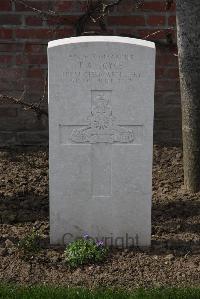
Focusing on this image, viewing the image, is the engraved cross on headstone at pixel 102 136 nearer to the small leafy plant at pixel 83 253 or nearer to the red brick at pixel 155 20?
the small leafy plant at pixel 83 253

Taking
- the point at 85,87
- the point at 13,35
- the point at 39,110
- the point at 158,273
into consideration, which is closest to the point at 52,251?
the point at 158,273

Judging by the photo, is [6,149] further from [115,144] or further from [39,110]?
[115,144]

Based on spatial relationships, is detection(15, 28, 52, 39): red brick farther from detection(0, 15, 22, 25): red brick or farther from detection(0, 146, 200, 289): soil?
detection(0, 146, 200, 289): soil

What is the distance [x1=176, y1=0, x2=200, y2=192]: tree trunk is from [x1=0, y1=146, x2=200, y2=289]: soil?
0.72 feet

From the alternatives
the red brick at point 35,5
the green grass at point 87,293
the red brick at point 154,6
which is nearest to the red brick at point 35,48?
the red brick at point 35,5

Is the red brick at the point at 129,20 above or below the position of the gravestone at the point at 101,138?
above

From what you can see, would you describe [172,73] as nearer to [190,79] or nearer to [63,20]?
[190,79]

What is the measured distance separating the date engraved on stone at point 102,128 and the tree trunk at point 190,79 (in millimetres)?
1028

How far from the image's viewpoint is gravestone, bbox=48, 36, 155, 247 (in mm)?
3939

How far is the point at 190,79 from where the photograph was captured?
192 inches

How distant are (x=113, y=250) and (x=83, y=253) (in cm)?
26

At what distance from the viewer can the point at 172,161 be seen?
5.62m

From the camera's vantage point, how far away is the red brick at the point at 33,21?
18.5 feet

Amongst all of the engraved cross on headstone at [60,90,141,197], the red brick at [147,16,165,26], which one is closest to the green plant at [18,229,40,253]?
the engraved cross on headstone at [60,90,141,197]
